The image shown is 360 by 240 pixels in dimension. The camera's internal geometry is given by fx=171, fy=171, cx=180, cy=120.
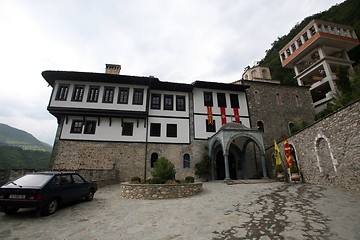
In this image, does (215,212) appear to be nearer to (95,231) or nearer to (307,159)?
(95,231)

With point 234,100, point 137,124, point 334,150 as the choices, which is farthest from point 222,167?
point 334,150

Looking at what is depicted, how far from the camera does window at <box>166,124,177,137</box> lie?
16.4m

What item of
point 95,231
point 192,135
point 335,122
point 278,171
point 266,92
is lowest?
point 95,231

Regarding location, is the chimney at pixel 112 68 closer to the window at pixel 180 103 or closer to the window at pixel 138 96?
the window at pixel 138 96

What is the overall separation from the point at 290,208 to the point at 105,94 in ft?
51.4

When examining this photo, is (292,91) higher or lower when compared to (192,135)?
higher

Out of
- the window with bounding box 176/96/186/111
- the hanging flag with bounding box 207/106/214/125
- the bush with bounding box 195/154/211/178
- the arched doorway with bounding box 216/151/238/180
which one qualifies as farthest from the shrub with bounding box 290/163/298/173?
the window with bounding box 176/96/186/111

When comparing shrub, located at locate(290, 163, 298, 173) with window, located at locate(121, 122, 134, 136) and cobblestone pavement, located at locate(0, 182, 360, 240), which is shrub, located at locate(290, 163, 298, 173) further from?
window, located at locate(121, 122, 134, 136)

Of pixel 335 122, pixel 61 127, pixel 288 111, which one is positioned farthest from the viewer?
pixel 288 111

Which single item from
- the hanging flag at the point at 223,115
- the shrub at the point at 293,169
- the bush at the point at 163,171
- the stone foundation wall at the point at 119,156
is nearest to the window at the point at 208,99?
the hanging flag at the point at 223,115

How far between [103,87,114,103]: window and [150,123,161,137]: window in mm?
4438

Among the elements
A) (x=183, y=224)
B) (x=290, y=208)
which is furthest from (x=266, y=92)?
(x=183, y=224)

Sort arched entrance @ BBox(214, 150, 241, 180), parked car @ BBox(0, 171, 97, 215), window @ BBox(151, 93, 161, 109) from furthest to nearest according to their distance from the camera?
window @ BBox(151, 93, 161, 109) → arched entrance @ BBox(214, 150, 241, 180) → parked car @ BBox(0, 171, 97, 215)

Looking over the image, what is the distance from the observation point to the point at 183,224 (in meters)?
4.71
